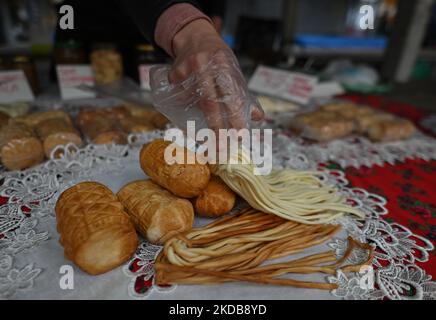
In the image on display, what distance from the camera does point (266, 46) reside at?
3.58m

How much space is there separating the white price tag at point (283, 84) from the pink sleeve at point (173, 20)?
4.52ft

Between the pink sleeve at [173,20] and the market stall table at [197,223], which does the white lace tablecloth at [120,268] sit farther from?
the pink sleeve at [173,20]

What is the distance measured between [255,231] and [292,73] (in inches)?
69.0

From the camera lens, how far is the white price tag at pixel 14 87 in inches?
72.5

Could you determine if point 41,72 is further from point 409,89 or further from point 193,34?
point 409,89

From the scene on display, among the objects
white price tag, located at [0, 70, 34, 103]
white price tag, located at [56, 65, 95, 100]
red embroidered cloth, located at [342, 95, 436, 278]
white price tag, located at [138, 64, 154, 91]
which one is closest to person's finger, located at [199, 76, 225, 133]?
red embroidered cloth, located at [342, 95, 436, 278]

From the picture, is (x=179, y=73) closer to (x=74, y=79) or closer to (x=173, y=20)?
(x=173, y=20)

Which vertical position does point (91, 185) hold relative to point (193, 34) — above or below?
below

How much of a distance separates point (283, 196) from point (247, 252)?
31 centimetres

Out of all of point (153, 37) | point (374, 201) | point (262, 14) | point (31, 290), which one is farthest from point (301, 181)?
point (262, 14)

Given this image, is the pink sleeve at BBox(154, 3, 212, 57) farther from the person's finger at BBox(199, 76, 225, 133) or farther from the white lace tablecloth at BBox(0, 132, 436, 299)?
the white lace tablecloth at BBox(0, 132, 436, 299)

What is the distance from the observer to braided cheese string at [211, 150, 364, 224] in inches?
39.5

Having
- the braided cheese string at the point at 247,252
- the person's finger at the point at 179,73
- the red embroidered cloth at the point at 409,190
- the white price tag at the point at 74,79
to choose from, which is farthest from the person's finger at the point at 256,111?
the white price tag at the point at 74,79

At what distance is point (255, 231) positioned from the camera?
3.21 ft
